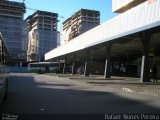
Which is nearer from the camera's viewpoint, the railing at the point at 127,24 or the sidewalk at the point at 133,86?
the sidewalk at the point at 133,86

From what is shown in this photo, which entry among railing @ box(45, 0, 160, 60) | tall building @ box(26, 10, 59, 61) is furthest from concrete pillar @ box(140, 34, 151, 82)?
tall building @ box(26, 10, 59, 61)

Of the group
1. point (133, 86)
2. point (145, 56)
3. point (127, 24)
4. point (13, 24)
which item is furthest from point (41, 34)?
point (133, 86)

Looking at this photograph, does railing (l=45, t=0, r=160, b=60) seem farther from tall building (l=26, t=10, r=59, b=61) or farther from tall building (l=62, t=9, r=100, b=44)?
tall building (l=26, t=10, r=59, b=61)

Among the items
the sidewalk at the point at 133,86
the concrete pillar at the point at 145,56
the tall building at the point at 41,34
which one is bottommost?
the sidewalk at the point at 133,86

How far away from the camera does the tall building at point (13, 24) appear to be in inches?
4738

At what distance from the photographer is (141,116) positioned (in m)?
11.6

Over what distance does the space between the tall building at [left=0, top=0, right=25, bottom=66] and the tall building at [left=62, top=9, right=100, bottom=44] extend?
16429 mm

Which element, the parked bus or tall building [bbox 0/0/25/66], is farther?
tall building [bbox 0/0/25/66]

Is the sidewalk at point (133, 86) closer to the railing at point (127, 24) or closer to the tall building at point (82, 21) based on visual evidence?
the railing at point (127, 24)

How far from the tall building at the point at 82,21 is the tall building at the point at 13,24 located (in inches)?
647

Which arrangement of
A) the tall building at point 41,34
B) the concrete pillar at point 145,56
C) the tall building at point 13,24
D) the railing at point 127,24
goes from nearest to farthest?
the railing at point 127,24
the concrete pillar at point 145,56
the tall building at point 13,24
the tall building at point 41,34

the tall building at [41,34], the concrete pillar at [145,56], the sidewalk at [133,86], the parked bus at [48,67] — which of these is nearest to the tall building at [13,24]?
the tall building at [41,34]

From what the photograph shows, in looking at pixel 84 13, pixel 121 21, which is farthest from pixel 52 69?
pixel 121 21

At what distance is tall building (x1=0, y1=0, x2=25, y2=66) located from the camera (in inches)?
4738
